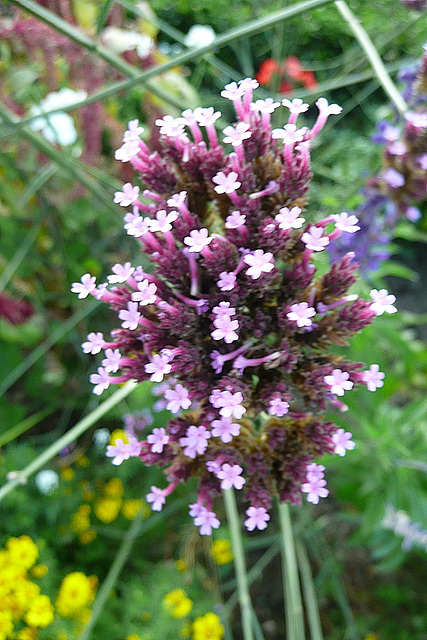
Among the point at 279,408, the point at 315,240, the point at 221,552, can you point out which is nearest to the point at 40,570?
the point at 221,552

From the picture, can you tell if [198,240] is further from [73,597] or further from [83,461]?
[83,461]

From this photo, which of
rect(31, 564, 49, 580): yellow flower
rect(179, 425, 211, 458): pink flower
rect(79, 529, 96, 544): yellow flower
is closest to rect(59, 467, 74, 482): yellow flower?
rect(79, 529, 96, 544): yellow flower

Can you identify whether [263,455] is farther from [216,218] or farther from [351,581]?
[351,581]

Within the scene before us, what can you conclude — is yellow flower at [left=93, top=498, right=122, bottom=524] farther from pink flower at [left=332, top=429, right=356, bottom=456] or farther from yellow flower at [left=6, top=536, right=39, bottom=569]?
pink flower at [left=332, top=429, right=356, bottom=456]

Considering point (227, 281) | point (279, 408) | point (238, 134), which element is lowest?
point (279, 408)

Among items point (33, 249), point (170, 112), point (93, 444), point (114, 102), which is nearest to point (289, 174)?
point (170, 112)

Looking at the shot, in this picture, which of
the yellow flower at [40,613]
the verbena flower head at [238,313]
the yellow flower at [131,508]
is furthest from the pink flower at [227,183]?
the yellow flower at [131,508]

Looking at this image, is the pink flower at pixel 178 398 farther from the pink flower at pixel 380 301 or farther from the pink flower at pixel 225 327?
the pink flower at pixel 380 301
